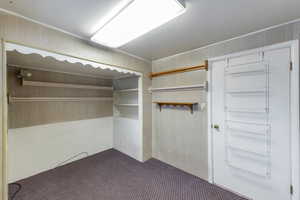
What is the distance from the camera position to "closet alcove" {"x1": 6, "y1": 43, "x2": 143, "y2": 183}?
2164 mm

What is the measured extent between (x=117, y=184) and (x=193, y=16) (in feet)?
8.57

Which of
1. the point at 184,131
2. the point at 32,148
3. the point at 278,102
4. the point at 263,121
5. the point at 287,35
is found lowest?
the point at 32,148

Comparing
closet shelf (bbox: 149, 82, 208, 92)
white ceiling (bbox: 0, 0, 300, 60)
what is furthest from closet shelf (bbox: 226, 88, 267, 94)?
white ceiling (bbox: 0, 0, 300, 60)

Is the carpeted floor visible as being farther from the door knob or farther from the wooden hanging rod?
the wooden hanging rod

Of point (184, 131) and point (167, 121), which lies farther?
point (167, 121)

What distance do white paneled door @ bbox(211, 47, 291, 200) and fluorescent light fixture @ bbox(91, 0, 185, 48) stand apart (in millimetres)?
1262

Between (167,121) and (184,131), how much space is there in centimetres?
43

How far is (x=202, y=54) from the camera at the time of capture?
225 cm

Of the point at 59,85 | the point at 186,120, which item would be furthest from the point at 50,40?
the point at 186,120

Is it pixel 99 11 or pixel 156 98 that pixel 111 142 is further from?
pixel 99 11

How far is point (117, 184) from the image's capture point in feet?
6.98

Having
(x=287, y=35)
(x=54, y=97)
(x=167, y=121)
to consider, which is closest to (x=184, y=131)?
(x=167, y=121)

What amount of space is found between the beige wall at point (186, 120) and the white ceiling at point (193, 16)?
0.19m

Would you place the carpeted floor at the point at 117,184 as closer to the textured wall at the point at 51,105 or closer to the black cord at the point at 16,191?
the black cord at the point at 16,191
